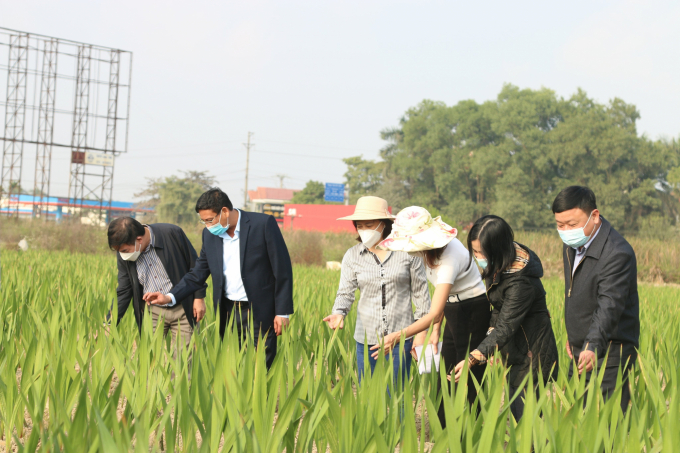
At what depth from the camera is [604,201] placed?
35188 millimetres

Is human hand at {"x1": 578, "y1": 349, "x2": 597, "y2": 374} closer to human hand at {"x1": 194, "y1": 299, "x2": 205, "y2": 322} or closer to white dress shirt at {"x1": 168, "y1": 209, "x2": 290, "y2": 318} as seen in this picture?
white dress shirt at {"x1": 168, "y1": 209, "x2": 290, "y2": 318}

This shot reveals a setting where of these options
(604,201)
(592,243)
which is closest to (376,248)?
(592,243)

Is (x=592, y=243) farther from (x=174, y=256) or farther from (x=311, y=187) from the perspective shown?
(x=311, y=187)

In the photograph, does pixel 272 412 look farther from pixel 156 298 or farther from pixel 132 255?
pixel 132 255

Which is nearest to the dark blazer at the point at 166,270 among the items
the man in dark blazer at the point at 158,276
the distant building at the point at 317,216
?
the man in dark blazer at the point at 158,276

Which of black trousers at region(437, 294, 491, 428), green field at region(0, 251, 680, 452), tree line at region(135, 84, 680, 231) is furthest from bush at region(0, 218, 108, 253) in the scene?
tree line at region(135, 84, 680, 231)

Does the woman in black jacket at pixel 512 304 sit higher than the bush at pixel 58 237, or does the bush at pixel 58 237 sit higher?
the woman in black jacket at pixel 512 304

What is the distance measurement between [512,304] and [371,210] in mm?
762

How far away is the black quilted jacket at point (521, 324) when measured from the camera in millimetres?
2396

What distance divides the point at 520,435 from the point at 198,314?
7.43ft

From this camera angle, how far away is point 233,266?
3279 mm

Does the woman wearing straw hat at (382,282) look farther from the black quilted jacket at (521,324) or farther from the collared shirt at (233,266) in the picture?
the collared shirt at (233,266)

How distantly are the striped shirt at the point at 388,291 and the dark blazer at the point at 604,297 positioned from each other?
66 centimetres

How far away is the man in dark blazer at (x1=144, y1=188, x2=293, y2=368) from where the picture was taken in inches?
126
